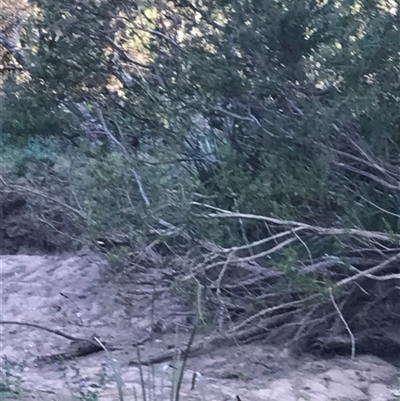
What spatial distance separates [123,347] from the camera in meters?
6.16

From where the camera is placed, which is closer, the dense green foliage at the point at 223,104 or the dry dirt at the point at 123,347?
the dense green foliage at the point at 223,104

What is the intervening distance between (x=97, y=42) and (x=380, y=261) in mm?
2530

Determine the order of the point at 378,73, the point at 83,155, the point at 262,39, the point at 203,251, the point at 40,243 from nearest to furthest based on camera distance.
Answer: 1. the point at 378,73
2. the point at 262,39
3. the point at 203,251
4. the point at 83,155
5. the point at 40,243

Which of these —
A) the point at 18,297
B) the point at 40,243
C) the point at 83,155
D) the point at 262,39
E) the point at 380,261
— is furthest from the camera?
the point at 40,243

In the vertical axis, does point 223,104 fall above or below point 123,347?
above

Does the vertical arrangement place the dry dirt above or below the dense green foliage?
below

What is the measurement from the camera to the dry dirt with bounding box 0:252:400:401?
188 inches

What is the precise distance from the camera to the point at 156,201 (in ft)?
18.0

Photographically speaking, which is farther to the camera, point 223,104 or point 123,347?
point 123,347

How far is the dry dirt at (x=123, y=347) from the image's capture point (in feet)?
15.7

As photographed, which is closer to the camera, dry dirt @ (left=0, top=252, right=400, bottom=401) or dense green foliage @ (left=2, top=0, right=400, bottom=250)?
dense green foliage @ (left=2, top=0, right=400, bottom=250)

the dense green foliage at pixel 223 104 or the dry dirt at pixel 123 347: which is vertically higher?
the dense green foliage at pixel 223 104

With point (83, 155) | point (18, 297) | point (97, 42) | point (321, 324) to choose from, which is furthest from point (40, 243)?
point (321, 324)

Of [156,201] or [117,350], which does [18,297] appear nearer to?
[117,350]
